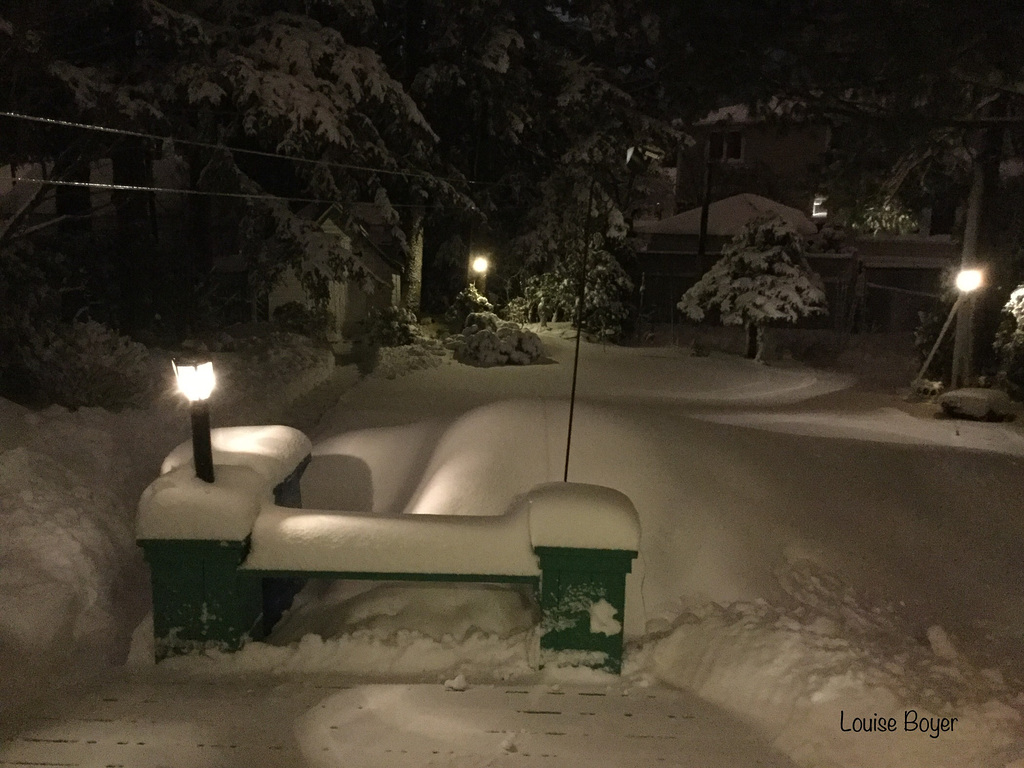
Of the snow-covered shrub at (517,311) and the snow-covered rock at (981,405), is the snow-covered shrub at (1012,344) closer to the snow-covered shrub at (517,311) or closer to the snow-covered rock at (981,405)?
the snow-covered rock at (981,405)

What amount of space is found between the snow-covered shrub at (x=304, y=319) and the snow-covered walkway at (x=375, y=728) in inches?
517

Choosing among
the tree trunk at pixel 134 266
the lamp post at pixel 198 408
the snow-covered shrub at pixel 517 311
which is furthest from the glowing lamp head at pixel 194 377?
the snow-covered shrub at pixel 517 311

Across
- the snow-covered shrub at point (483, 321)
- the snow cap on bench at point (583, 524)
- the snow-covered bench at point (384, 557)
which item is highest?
the snow-covered shrub at point (483, 321)

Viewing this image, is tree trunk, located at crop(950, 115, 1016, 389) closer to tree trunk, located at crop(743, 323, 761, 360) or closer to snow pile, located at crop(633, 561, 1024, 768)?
tree trunk, located at crop(743, 323, 761, 360)

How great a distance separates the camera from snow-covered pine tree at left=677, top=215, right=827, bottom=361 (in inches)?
663

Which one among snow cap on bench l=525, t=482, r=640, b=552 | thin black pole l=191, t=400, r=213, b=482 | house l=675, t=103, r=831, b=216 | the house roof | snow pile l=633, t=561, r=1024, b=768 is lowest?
snow pile l=633, t=561, r=1024, b=768

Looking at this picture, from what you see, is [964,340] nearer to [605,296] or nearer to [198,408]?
[605,296]

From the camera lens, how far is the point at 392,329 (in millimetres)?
18188

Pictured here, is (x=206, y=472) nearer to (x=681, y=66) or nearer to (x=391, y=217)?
(x=681, y=66)

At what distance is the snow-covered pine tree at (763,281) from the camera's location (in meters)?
16.8

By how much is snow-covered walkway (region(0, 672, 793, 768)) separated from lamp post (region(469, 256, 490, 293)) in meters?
16.6

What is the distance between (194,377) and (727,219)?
24125mm

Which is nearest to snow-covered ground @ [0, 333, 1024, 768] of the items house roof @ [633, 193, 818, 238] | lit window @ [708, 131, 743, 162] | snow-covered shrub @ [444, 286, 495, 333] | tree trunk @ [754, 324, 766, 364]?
tree trunk @ [754, 324, 766, 364]

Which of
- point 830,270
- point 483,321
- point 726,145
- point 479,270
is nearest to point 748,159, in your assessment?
point 726,145
